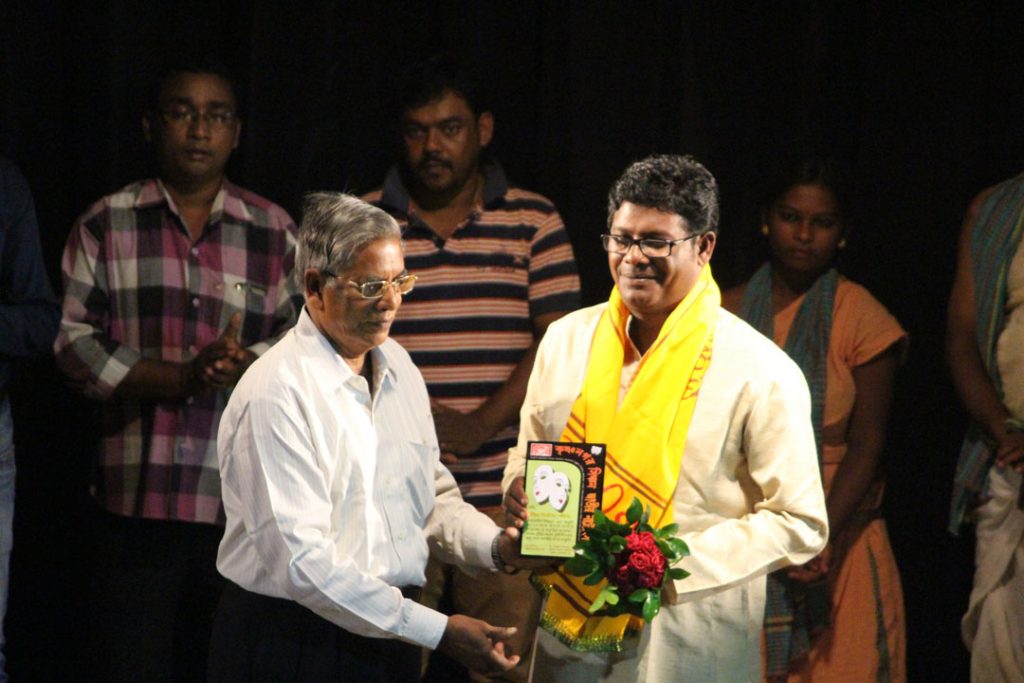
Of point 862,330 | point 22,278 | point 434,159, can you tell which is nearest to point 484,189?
point 434,159

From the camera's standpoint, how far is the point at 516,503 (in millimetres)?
2715

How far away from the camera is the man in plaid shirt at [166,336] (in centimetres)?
373

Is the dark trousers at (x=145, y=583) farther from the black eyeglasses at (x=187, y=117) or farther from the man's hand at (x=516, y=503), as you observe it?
the man's hand at (x=516, y=503)

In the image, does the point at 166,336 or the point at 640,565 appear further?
the point at 166,336

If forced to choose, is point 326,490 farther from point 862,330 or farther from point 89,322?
point 862,330

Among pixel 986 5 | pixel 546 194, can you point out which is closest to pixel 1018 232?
pixel 986 5

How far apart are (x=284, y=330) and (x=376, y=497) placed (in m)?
1.34

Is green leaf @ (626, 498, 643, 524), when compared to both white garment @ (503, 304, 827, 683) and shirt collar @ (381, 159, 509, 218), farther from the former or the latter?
shirt collar @ (381, 159, 509, 218)

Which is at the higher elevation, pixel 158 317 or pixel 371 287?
pixel 371 287

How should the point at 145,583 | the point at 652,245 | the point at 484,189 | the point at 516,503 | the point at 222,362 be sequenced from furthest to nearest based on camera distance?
the point at 484,189
the point at 145,583
the point at 222,362
the point at 652,245
the point at 516,503

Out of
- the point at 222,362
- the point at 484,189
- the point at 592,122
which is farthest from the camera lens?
the point at 592,122

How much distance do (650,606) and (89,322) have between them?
1956 millimetres

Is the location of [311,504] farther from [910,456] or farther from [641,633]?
[910,456]

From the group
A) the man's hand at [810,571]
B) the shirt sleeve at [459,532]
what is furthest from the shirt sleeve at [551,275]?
the shirt sleeve at [459,532]
